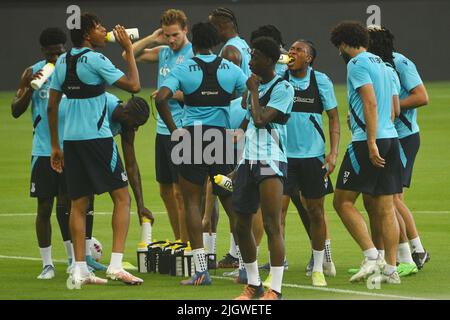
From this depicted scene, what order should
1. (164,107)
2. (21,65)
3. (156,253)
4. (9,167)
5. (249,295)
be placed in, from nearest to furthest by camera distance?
1. (249,295)
2. (164,107)
3. (156,253)
4. (9,167)
5. (21,65)

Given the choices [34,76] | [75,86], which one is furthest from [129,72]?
[34,76]

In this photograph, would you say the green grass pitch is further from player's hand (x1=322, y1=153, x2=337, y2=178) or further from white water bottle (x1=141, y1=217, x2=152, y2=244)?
player's hand (x1=322, y1=153, x2=337, y2=178)

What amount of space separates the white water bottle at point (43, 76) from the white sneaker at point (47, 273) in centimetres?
180

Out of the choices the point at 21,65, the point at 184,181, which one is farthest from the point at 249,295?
the point at 21,65

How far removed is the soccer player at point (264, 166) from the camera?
10836 mm

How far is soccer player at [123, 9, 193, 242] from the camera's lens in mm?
13219

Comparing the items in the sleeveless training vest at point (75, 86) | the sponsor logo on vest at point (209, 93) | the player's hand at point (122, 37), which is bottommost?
the sponsor logo on vest at point (209, 93)

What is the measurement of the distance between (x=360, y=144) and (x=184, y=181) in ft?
5.59

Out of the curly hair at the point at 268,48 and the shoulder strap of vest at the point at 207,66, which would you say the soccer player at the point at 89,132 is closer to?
the shoulder strap of vest at the point at 207,66

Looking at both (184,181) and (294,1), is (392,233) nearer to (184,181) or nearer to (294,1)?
(184,181)

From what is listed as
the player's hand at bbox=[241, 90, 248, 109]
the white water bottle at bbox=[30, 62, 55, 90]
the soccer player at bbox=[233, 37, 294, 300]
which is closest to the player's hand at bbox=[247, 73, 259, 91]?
the soccer player at bbox=[233, 37, 294, 300]

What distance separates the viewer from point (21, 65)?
38.2 m

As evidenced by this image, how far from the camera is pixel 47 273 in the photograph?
1263cm

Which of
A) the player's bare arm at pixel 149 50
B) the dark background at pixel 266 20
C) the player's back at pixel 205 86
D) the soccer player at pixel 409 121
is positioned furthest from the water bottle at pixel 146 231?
the dark background at pixel 266 20
